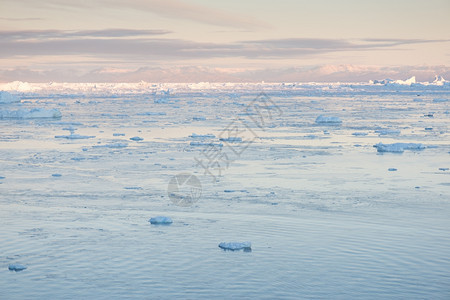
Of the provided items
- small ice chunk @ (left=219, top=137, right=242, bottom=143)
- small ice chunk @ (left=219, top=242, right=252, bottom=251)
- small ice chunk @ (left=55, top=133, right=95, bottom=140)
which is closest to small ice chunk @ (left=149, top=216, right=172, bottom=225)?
small ice chunk @ (left=219, top=242, right=252, bottom=251)

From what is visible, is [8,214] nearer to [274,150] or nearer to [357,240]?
[357,240]

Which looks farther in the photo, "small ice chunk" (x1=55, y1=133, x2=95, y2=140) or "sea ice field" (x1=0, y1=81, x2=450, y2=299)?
"small ice chunk" (x1=55, y1=133, x2=95, y2=140)

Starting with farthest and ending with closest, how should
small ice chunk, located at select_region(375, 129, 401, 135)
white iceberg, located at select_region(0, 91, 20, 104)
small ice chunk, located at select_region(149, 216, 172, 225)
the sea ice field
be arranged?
1. white iceberg, located at select_region(0, 91, 20, 104)
2. small ice chunk, located at select_region(375, 129, 401, 135)
3. small ice chunk, located at select_region(149, 216, 172, 225)
4. the sea ice field

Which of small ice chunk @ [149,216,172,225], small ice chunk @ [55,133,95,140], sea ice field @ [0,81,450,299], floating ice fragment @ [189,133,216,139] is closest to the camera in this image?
sea ice field @ [0,81,450,299]

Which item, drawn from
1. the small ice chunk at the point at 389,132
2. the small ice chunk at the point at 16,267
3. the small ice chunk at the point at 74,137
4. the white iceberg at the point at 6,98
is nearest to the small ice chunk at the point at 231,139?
the small ice chunk at the point at 74,137

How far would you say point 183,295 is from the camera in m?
7.72

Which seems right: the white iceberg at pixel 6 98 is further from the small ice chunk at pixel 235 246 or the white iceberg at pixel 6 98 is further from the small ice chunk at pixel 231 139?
the small ice chunk at pixel 235 246

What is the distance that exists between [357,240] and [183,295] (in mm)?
3331

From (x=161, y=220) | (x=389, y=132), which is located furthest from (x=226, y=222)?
(x=389, y=132)

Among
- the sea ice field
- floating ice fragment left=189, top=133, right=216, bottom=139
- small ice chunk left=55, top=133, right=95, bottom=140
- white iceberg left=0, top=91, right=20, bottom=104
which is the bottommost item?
white iceberg left=0, top=91, right=20, bottom=104

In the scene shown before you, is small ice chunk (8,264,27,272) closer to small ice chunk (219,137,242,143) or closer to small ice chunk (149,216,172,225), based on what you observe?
small ice chunk (149,216,172,225)

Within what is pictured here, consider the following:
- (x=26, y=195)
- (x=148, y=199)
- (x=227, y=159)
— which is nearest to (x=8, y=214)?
(x=26, y=195)

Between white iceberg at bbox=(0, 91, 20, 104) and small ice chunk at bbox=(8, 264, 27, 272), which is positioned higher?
small ice chunk at bbox=(8, 264, 27, 272)

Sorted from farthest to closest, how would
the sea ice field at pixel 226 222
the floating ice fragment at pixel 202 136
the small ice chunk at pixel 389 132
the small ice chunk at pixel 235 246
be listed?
the small ice chunk at pixel 389 132 → the floating ice fragment at pixel 202 136 → the small ice chunk at pixel 235 246 → the sea ice field at pixel 226 222
